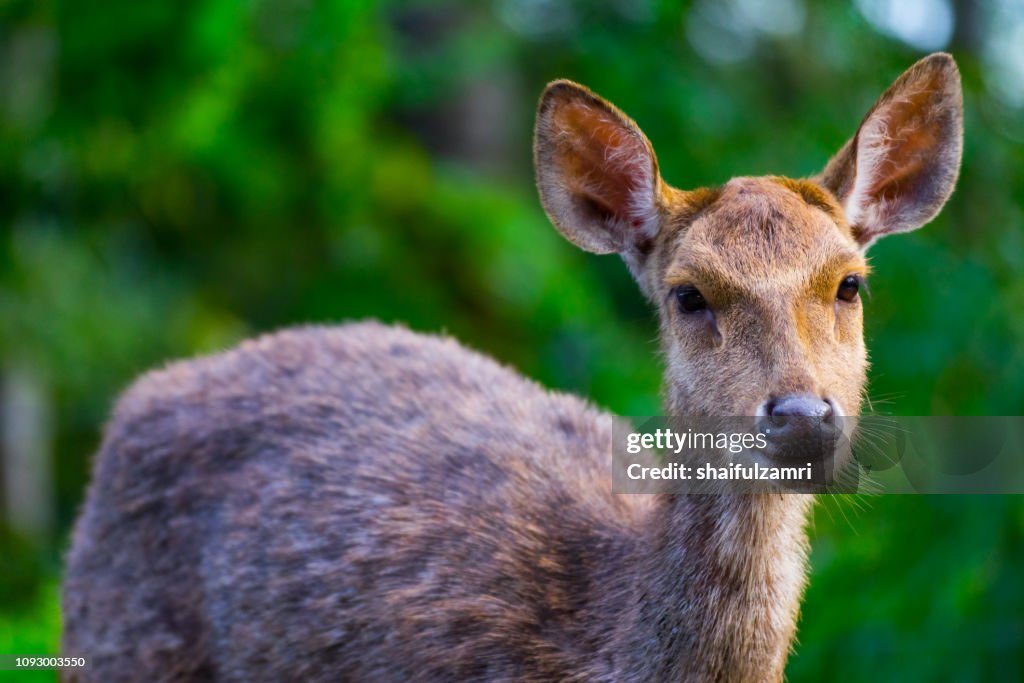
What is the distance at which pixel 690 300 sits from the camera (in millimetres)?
3998

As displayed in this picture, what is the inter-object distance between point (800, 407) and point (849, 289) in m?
0.64

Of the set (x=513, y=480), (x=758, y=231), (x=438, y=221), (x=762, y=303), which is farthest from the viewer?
(x=438, y=221)

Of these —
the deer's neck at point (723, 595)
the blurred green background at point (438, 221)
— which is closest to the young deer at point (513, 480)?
the deer's neck at point (723, 595)

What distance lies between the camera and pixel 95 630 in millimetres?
5020

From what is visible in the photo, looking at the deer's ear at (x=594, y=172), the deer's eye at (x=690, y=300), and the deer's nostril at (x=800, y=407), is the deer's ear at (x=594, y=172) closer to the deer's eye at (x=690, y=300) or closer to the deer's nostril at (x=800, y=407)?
the deer's eye at (x=690, y=300)

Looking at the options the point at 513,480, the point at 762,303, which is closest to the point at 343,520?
the point at 513,480

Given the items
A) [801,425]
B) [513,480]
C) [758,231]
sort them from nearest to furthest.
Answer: [801,425] < [758,231] < [513,480]

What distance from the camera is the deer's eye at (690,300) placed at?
3.98m

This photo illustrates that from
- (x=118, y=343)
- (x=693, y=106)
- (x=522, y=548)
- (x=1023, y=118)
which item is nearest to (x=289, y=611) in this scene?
(x=522, y=548)

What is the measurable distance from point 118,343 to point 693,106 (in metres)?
4.62

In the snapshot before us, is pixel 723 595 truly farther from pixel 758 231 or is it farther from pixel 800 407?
pixel 758 231

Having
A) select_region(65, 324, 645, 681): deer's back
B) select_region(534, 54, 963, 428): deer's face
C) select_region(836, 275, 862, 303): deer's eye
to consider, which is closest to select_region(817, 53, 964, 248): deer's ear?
select_region(534, 54, 963, 428): deer's face

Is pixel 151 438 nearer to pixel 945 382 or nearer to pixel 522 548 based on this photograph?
pixel 522 548

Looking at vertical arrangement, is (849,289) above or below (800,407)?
above
